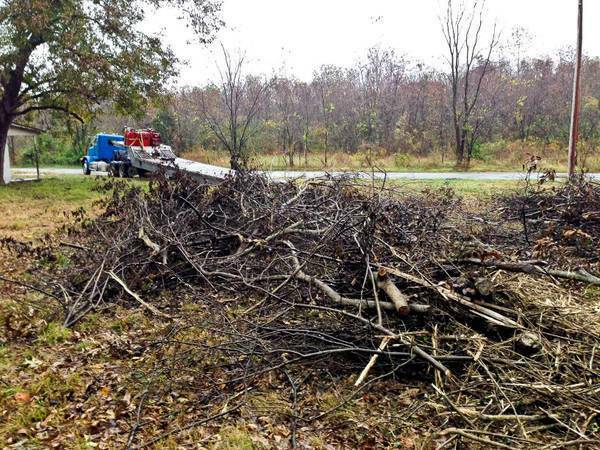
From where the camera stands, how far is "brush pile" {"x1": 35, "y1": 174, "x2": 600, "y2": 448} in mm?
2736

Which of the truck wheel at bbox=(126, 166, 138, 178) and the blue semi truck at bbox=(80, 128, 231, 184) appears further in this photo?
the truck wheel at bbox=(126, 166, 138, 178)

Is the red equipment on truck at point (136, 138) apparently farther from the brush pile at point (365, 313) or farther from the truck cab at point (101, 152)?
the brush pile at point (365, 313)

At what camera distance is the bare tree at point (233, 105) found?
19812mm

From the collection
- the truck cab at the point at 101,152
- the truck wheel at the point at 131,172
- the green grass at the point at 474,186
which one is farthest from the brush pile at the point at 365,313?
the truck cab at the point at 101,152

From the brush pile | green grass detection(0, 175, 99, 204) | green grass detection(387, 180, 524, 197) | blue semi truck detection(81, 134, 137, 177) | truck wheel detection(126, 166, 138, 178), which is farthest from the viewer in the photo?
blue semi truck detection(81, 134, 137, 177)

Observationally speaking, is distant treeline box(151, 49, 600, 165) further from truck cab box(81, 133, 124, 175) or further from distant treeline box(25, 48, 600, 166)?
truck cab box(81, 133, 124, 175)

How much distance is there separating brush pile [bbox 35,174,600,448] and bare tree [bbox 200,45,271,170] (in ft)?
44.4

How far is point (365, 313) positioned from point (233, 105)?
19473mm

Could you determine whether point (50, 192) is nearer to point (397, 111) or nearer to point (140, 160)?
point (140, 160)

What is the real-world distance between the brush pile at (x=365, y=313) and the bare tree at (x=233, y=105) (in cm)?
1354

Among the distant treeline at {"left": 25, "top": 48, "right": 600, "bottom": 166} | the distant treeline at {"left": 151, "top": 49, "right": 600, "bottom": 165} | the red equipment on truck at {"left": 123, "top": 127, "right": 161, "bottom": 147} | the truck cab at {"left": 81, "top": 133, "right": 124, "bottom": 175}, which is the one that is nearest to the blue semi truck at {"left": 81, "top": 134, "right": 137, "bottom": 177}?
the truck cab at {"left": 81, "top": 133, "right": 124, "bottom": 175}

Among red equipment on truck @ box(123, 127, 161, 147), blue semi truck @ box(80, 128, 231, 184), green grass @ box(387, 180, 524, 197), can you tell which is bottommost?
green grass @ box(387, 180, 524, 197)

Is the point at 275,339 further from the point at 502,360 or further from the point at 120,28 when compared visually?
the point at 120,28

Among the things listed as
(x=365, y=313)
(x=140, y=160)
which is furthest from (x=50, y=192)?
(x=365, y=313)
